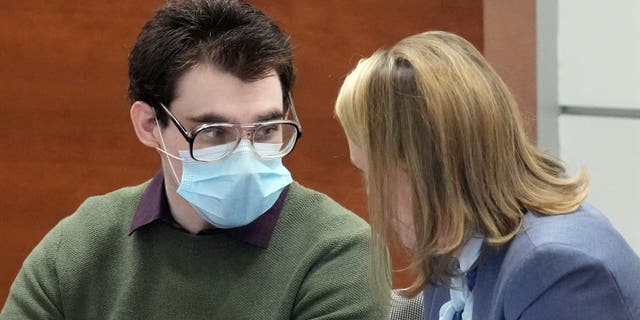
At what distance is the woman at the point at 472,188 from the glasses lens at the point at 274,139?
1.21 feet

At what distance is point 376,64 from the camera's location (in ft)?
5.21

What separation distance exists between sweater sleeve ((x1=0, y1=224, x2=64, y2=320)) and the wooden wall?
0.79 m

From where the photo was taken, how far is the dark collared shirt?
1.99 meters

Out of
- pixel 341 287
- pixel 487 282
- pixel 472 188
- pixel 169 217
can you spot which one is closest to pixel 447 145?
pixel 472 188

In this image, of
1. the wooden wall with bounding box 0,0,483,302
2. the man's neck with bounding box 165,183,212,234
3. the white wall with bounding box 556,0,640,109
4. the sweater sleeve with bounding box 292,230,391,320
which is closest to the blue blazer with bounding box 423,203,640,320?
the sweater sleeve with bounding box 292,230,391,320

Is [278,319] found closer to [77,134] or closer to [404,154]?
[404,154]

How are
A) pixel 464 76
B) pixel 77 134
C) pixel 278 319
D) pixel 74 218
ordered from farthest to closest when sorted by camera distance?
pixel 77 134, pixel 74 218, pixel 278 319, pixel 464 76

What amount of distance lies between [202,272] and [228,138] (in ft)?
0.83

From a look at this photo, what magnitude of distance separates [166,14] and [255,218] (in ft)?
1.36

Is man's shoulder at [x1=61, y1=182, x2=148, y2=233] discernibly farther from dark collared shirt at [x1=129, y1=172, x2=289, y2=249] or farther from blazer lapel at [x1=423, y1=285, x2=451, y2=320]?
blazer lapel at [x1=423, y1=285, x2=451, y2=320]

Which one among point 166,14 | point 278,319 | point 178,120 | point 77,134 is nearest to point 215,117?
point 178,120

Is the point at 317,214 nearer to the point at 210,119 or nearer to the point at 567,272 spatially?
the point at 210,119

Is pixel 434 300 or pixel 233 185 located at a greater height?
pixel 233 185

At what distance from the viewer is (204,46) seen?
6.48 ft
